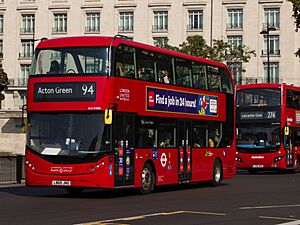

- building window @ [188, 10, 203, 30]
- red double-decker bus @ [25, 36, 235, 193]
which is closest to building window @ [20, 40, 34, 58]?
building window @ [188, 10, 203, 30]

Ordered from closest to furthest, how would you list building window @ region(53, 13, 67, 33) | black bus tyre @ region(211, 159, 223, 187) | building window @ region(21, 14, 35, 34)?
black bus tyre @ region(211, 159, 223, 187) < building window @ region(53, 13, 67, 33) < building window @ region(21, 14, 35, 34)

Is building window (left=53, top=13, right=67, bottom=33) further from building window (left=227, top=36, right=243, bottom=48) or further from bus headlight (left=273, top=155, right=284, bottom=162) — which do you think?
bus headlight (left=273, top=155, right=284, bottom=162)

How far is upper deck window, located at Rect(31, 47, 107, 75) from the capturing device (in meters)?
20.8

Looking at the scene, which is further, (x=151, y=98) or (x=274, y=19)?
(x=274, y=19)

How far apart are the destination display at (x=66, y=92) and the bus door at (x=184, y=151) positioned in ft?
15.3

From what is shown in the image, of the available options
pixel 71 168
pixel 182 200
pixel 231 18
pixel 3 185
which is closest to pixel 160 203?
pixel 182 200

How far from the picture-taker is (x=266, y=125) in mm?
36688

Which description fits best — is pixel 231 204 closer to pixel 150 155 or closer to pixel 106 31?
pixel 150 155

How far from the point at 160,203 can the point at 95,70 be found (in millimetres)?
3984

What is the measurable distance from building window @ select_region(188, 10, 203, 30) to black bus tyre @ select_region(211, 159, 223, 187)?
205 ft

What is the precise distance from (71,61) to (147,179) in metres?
4.18

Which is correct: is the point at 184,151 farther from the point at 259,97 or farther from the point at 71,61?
the point at 259,97

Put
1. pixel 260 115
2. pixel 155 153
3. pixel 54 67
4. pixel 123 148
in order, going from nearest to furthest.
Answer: pixel 54 67 → pixel 123 148 → pixel 155 153 → pixel 260 115

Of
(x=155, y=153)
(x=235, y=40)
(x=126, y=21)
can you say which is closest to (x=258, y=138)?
(x=155, y=153)
